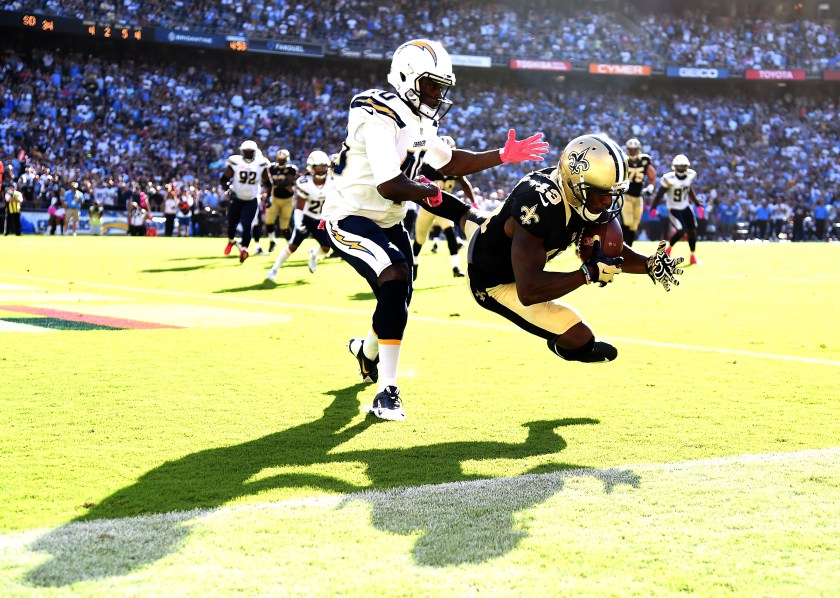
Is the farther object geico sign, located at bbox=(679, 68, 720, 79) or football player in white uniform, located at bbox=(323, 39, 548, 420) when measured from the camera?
geico sign, located at bbox=(679, 68, 720, 79)

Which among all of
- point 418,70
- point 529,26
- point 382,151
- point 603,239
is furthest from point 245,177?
point 529,26

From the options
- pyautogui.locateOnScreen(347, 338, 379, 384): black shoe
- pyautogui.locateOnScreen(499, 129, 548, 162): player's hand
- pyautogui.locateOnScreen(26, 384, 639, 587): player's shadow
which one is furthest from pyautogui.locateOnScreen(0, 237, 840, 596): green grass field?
pyautogui.locateOnScreen(499, 129, 548, 162): player's hand

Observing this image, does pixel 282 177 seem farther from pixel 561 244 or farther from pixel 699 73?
pixel 699 73

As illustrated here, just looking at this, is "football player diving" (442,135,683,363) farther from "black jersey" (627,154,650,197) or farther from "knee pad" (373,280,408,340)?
"black jersey" (627,154,650,197)

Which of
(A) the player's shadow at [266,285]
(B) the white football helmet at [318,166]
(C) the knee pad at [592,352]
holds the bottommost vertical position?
(A) the player's shadow at [266,285]

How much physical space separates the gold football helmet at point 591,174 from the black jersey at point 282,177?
15.1 meters

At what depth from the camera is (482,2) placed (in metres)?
45.3

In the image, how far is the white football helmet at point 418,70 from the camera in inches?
228

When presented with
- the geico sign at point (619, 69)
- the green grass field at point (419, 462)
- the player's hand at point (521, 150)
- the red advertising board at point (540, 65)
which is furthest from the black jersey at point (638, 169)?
the geico sign at point (619, 69)

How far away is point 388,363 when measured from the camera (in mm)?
5703

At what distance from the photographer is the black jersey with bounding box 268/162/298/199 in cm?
1992

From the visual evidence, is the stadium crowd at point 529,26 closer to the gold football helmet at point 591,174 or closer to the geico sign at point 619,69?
the geico sign at point 619,69

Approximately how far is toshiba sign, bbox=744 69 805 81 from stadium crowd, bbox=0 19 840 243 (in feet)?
5.60

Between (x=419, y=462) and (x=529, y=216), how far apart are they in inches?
55.6
